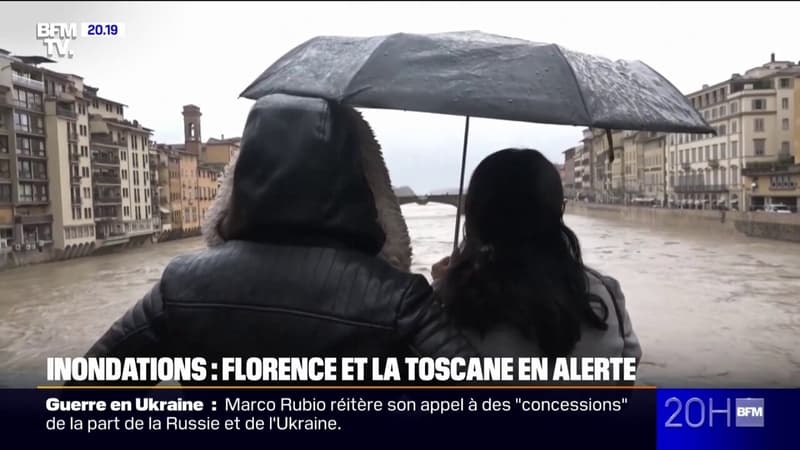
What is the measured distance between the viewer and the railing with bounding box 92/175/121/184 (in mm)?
13312

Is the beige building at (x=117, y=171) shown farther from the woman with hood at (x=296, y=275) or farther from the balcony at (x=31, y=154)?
the woman with hood at (x=296, y=275)

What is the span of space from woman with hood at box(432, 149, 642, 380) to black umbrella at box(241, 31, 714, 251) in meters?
0.12

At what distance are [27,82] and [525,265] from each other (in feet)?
40.9

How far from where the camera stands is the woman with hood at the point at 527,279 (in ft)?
2.94

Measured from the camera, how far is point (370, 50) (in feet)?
3.45

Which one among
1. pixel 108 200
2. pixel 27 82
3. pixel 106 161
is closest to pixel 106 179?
pixel 106 161

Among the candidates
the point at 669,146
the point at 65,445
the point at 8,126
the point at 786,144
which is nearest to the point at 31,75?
the point at 8,126

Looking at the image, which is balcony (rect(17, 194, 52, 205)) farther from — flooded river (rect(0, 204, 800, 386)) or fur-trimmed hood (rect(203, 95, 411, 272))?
fur-trimmed hood (rect(203, 95, 411, 272))

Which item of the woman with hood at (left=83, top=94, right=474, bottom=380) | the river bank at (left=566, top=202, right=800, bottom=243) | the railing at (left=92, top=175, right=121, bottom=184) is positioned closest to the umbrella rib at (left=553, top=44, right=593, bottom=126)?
the woman with hood at (left=83, top=94, right=474, bottom=380)

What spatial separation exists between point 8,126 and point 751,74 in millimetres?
19337

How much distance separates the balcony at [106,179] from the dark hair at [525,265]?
542 inches

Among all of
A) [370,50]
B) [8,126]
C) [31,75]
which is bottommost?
[370,50]

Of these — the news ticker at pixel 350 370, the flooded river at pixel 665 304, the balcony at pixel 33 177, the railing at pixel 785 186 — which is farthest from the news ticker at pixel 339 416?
the railing at pixel 785 186

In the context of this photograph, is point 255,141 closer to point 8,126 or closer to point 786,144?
point 8,126
